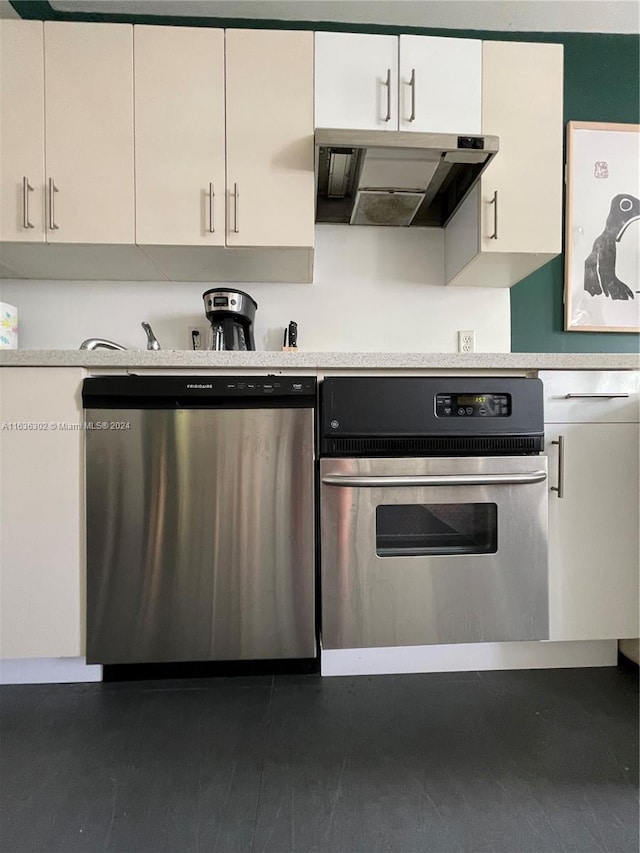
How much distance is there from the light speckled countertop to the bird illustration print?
725 mm

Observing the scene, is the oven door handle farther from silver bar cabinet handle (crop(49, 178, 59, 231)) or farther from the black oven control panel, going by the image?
silver bar cabinet handle (crop(49, 178, 59, 231))

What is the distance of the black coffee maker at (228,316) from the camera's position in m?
1.46

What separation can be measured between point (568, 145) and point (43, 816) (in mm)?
2641

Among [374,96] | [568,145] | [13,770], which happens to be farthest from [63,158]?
[568,145]

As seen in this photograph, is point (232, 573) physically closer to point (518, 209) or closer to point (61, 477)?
point (61, 477)

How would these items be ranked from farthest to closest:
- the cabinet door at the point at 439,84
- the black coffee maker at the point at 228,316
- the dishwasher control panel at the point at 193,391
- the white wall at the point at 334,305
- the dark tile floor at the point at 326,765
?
1. the white wall at the point at 334,305
2. the black coffee maker at the point at 228,316
3. the cabinet door at the point at 439,84
4. the dishwasher control panel at the point at 193,391
5. the dark tile floor at the point at 326,765

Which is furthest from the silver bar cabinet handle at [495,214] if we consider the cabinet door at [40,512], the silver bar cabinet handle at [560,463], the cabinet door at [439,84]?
the cabinet door at [40,512]

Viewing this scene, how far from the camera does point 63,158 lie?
1297mm

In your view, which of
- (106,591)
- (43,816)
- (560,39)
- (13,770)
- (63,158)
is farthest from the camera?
(560,39)

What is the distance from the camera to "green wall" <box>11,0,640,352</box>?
170cm

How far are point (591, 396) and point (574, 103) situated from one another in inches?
54.6

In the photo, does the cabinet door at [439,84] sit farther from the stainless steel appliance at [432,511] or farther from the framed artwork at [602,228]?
the stainless steel appliance at [432,511]

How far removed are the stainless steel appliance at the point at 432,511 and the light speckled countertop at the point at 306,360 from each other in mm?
54

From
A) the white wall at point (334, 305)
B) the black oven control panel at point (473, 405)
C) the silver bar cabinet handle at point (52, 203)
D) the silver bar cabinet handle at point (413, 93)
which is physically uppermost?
the silver bar cabinet handle at point (413, 93)
